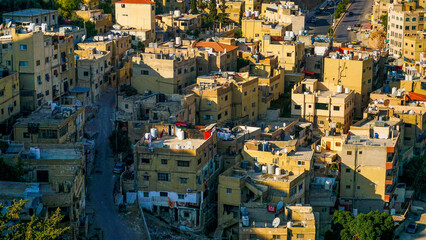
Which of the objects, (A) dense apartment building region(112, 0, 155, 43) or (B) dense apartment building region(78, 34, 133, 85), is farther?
(A) dense apartment building region(112, 0, 155, 43)

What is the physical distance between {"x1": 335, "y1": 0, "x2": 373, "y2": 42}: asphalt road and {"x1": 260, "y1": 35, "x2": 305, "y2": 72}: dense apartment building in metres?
23.2

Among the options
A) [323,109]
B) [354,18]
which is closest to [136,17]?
[323,109]

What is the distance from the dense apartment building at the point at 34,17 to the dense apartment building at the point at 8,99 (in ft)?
41.8

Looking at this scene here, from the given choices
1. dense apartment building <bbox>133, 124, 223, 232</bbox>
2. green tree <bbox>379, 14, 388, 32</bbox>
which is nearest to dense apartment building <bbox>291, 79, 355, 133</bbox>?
dense apartment building <bbox>133, 124, 223, 232</bbox>

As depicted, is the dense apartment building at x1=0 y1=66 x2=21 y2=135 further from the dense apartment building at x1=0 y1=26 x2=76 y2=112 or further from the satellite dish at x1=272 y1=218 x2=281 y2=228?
the satellite dish at x1=272 y1=218 x2=281 y2=228

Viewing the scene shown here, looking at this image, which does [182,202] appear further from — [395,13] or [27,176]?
[395,13]

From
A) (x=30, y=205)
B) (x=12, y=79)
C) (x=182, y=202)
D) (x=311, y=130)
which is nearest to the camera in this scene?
(x=30, y=205)

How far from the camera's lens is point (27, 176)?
153 ft

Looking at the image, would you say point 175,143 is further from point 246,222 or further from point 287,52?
point 287,52

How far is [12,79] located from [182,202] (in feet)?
43.8

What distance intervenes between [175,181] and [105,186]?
463 cm

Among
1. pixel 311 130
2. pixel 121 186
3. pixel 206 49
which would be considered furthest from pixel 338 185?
pixel 206 49

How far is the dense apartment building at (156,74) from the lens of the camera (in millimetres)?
64062

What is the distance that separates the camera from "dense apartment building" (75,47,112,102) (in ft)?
209
